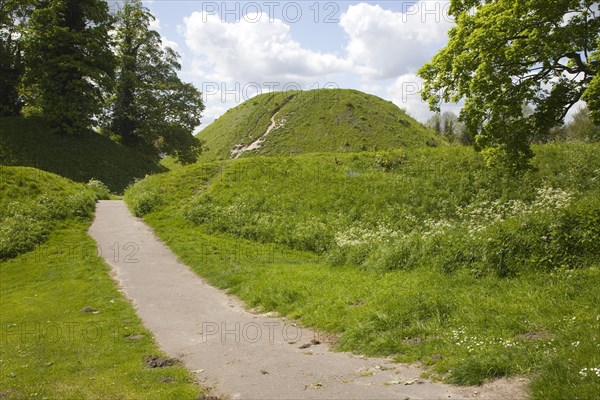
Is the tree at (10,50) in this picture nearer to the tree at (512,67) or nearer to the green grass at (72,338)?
the green grass at (72,338)

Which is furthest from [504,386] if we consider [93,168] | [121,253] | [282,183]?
[93,168]

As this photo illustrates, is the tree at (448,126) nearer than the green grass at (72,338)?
No

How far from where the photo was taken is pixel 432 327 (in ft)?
33.2

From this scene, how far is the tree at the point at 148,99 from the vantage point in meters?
52.0

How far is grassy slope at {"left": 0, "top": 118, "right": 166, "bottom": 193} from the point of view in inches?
1638

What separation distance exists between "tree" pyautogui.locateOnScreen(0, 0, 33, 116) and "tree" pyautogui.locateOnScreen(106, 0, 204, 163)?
9576mm

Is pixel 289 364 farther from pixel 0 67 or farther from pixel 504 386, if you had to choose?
pixel 0 67

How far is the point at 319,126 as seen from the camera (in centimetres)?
5897

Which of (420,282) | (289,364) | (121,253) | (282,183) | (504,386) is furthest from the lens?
(282,183)

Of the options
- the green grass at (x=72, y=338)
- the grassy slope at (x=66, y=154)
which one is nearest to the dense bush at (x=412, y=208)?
the green grass at (x=72, y=338)

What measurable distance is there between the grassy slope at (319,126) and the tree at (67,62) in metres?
16.8

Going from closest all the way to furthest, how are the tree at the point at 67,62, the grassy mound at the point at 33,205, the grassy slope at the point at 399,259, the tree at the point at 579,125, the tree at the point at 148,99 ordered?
the grassy slope at the point at 399,259, the grassy mound at the point at 33,205, the tree at the point at 67,62, the tree at the point at 148,99, the tree at the point at 579,125

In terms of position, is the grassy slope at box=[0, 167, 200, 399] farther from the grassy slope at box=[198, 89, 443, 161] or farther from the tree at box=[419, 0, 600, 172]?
the grassy slope at box=[198, 89, 443, 161]

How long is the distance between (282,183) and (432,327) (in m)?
20.5
